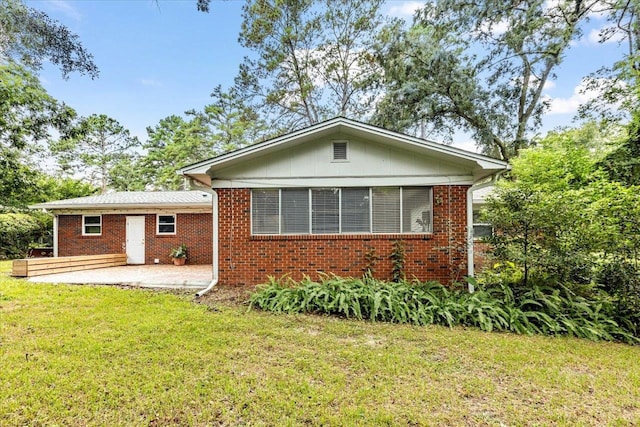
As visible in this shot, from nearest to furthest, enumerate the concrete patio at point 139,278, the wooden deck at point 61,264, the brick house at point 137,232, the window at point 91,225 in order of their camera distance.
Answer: the concrete patio at point 139,278 → the wooden deck at point 61,264 → the brick house at point 137,232 → the window at point 91,225

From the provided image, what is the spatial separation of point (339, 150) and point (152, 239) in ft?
31.0

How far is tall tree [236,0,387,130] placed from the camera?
16.5m

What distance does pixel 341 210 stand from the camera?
24.3 feet

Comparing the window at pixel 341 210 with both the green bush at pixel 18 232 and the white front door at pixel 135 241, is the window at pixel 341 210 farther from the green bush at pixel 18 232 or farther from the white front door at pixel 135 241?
the green bush at pixel 18 232

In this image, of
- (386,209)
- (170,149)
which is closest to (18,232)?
(170,149)

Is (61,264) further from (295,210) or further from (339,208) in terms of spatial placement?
(339,208)

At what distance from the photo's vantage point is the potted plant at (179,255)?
39.3 ft

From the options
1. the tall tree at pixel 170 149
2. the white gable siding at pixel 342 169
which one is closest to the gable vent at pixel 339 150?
the white gable siding at pixel 342 169

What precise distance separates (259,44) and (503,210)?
16300mm

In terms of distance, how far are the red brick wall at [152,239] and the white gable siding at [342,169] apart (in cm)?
574

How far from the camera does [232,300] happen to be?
643 centimetres

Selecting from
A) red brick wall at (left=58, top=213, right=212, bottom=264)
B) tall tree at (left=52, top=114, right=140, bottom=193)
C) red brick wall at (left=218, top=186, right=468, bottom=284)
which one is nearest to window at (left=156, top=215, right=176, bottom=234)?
red brick wall at (left=58, top=213, right=212, bottom=264)

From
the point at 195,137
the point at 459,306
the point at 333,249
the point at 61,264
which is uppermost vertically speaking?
the point at 195,137

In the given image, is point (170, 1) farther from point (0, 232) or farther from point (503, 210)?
point (0, 232)
